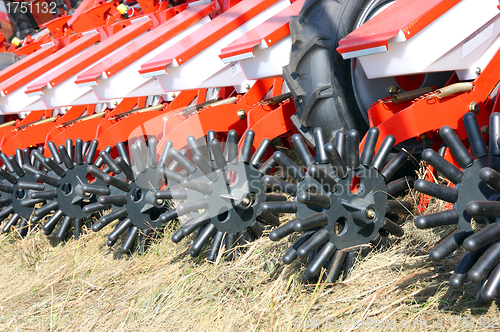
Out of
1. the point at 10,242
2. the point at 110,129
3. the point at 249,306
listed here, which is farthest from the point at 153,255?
the point at 10,242

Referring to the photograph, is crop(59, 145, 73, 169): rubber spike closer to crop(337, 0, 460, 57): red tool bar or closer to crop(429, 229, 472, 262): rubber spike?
crop(337, 0, 460, 57): red tool bar

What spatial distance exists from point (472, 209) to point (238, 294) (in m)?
0.95

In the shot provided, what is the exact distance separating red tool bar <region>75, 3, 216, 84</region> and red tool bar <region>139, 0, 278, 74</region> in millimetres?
334

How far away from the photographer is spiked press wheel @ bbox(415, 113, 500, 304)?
3.75ft

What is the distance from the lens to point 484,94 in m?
1.66

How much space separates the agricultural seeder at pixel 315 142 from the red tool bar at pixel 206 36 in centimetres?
1

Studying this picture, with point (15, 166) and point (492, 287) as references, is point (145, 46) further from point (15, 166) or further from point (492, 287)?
point (492, 287)

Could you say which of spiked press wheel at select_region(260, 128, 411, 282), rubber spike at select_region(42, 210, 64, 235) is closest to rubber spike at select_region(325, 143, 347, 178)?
spiked press wheel at select_region(260, 128, 411, 282)

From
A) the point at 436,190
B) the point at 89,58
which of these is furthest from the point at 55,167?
the point at 436,190

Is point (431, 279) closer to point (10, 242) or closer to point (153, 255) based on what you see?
point (153, 255)

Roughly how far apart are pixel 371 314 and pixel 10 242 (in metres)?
2.44

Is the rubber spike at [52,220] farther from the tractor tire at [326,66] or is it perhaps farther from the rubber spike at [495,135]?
the rubber spike at [495,135]

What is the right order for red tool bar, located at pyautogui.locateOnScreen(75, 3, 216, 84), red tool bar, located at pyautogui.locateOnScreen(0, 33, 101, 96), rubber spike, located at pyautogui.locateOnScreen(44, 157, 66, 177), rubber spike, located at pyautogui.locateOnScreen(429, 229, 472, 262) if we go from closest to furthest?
1. rubber spike, located at pyautogui.locateOnScreen(429, 229, 472, 262)
2. rubber spike, located at pyautogui.locateOnScreen(44, 157, 66, 177)
3. red tool bar, located at pyautogui.locateOnScreen(75, 3, 216, 84)
4. red tool bar, located at pyautogui.locateOnScreen(0, 33, 101, 96)

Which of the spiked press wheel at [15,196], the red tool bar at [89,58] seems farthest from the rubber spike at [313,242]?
the red tool bar at [89,58]
